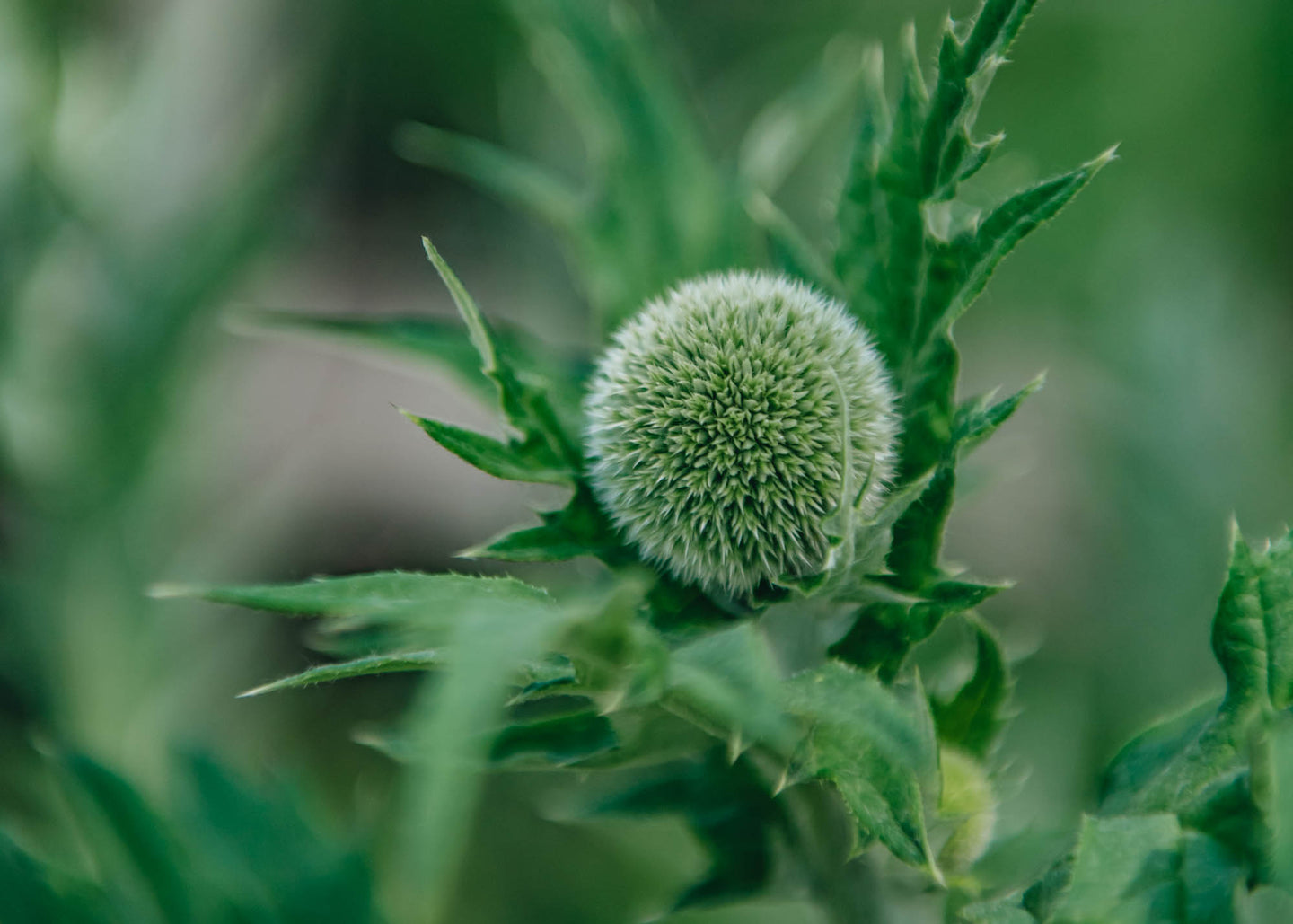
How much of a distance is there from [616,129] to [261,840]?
3.74 ft

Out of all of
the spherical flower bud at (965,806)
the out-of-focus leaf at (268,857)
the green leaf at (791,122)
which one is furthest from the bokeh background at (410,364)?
the green leaf at (791,122)

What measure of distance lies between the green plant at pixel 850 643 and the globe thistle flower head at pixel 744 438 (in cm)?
1

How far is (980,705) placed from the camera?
1.37m

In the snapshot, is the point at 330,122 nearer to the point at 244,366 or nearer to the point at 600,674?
the point at 244,366

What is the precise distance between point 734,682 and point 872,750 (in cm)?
27

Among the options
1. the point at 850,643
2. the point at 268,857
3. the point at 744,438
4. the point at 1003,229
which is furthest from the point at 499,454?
the point at 268,857

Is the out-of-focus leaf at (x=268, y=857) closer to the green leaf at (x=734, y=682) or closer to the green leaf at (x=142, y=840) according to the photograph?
the green leaf at (x=142, y=840)

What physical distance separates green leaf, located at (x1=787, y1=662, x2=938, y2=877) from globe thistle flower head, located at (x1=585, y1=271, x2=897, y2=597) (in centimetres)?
23

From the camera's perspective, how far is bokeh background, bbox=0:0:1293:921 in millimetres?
2658

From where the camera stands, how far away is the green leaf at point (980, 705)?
134 centimetres

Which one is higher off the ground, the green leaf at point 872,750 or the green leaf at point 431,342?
the green leaf at point 431,342

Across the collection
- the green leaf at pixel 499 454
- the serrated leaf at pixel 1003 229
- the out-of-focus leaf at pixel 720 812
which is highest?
the serrated leaf at pixel 1003 229

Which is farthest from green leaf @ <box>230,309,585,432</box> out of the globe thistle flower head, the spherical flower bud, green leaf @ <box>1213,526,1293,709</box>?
green leaf @ <box>1213,526,1293,709</box>

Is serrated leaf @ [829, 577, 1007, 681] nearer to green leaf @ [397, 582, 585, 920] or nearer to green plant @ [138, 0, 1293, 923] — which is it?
green plant @ [138, 0, 1293, 923]
